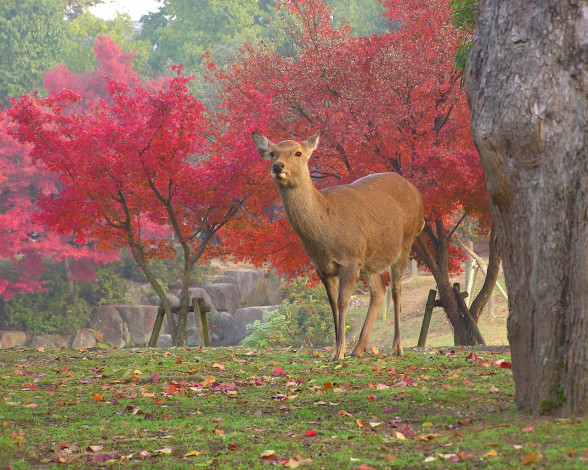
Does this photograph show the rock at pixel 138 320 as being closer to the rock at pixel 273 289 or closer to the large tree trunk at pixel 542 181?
the rock at pixel 273 289

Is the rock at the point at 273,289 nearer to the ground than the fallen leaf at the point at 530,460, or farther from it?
farther from it

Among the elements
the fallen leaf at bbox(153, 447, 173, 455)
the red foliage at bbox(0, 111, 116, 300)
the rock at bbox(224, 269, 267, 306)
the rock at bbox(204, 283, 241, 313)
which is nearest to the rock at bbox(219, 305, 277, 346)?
the rock at bbox(204, 283, 241, 313)

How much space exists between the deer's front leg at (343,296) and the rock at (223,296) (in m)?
17.8

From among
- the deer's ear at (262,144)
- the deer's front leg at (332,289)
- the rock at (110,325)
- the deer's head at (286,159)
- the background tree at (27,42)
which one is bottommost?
the rock at (110,325)

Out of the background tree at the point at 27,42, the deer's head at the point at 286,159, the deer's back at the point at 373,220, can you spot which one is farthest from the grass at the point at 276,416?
the background tree at the point at 27,42

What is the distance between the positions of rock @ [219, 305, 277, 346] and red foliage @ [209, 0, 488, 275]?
10.6 metres

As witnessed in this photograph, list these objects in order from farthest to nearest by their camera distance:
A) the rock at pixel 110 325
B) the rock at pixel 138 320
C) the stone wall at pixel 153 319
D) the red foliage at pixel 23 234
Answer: the rock at pixel 138 320 < the rock at pixel 110 325 < the red foliage at pixel 23 234 < the stone wall at pixel 153 319

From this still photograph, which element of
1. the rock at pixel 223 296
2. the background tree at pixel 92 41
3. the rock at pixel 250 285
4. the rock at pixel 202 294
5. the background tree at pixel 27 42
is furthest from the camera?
the background tree at pixel 92 41

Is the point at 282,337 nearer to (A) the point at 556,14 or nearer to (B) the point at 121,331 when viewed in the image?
(B) the point at 121,331

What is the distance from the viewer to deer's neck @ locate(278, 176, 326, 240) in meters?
8.60

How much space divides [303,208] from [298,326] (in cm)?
1425

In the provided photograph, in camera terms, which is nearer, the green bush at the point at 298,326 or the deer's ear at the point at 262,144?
the deer's ear at the point at 262,144

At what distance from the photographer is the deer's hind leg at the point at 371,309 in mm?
9516

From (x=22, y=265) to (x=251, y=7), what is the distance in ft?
89.1
